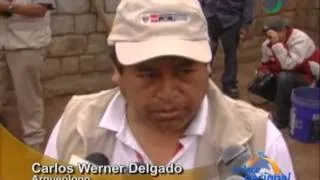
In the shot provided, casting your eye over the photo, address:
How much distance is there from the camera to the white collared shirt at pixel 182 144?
494mm

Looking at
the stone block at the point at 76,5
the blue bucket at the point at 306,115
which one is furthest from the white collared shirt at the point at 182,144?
the blue bucket at the point at 306,115

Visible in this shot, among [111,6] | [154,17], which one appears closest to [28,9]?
[111,6]

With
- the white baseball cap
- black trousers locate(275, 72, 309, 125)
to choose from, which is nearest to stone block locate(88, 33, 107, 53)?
the white baseball cap

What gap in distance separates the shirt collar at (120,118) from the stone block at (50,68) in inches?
8.5

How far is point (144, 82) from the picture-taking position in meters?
0.46

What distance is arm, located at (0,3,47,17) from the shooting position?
0.59 meters

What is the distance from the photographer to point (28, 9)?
2.06 ft

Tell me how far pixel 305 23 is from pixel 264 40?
Answer: 147mm

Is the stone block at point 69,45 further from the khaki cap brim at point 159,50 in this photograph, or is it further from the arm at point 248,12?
the khaki cap brim at point 159,50

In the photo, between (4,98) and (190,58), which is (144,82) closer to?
(190,58)

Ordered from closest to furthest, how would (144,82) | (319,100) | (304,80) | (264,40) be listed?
(144,82) → (264,40) → (304,80) → (319,100)

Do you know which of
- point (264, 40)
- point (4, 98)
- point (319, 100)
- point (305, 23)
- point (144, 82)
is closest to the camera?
point (144, 82)

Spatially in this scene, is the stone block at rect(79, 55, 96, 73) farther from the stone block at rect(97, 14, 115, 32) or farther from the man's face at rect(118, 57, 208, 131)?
the man's face at rect(118, 57, 208, 131)

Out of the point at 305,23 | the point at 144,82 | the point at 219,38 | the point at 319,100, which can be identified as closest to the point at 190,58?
the point at 144,82
